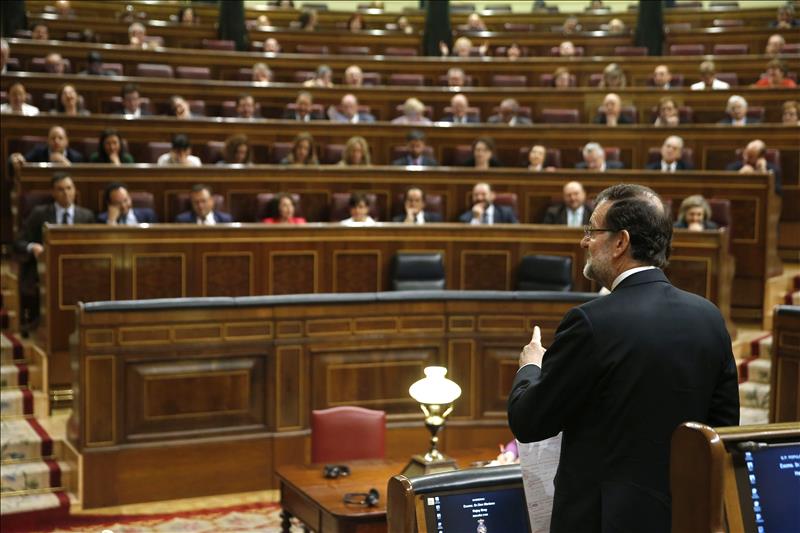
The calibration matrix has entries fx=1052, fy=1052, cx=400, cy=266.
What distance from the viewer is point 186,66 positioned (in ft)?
26.3

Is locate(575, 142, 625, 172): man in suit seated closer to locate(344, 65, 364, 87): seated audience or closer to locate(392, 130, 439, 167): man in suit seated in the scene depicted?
locate(392, 130, 439, 167): man in suit seated

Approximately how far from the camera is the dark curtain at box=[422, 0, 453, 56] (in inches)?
382

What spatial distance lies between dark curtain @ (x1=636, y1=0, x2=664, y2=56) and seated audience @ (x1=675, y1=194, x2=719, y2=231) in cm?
462

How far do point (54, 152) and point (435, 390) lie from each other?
3676 mm

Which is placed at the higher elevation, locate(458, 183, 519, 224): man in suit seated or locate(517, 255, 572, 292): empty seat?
locate(458, 183, 519, 224): man in suit seated

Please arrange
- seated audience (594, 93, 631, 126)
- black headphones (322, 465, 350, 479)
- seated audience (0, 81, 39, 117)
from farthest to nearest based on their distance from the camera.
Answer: seated audience (594, 93, 631, 126) < seated audience (0, 81, 39, 117) < black headphones (322, 465, 350, 479)

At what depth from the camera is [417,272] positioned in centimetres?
505

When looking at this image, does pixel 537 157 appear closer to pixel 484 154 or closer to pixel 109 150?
pixel 484 154

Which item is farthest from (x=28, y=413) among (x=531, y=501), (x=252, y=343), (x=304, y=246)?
(x=531, y=501)

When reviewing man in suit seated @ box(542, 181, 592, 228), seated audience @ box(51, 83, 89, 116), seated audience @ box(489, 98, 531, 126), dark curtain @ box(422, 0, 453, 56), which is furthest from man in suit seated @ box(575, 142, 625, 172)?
dark curtain @ box(422, 0, 453, 56)

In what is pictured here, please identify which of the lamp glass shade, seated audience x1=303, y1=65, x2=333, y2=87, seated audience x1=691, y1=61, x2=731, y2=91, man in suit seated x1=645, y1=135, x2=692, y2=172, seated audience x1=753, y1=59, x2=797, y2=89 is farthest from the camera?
seated audience x1=303, y1=65, x2=333, y2=87

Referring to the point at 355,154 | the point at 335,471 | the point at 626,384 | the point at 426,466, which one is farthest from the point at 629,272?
the point at 355,154

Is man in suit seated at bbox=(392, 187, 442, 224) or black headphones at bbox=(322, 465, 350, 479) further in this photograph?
man in suit seated at bbox=(392, 187, 442, 224)

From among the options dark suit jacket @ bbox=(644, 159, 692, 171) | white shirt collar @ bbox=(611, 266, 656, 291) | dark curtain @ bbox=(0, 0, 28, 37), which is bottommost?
white shirt collar @ bbox=(611, 266, 656, 291)
